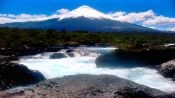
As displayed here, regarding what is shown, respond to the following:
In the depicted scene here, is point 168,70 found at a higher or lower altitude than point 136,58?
lower

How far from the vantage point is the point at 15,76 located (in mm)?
13805

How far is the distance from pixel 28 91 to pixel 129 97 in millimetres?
2545

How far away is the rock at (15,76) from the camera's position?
43.4 feet

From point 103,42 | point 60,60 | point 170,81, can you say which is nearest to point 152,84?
point 170,81

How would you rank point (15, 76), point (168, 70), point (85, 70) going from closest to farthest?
1. point (15, 76)
2. point (168, 70)
3. point (85, 70)

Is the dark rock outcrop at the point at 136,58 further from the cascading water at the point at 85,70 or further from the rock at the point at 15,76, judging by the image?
the rock at the point at 15,76

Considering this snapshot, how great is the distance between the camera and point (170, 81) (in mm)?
15461

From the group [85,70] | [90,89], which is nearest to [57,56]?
[85,70]

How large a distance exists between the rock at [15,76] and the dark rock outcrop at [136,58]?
6661 millimetres

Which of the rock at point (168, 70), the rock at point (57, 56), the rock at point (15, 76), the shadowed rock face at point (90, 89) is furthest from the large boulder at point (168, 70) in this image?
the rock at point (57, 56)

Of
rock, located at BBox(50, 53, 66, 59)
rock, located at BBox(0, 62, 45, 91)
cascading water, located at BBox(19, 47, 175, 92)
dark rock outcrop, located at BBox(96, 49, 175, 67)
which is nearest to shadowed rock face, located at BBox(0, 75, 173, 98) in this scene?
rock, located at BBox(0, 62, 45, 91)

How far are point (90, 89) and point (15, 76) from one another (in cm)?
544

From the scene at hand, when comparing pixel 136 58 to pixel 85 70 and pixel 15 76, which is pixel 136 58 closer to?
pixel 85 70

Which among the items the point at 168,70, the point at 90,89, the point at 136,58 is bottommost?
the point at 168,70
